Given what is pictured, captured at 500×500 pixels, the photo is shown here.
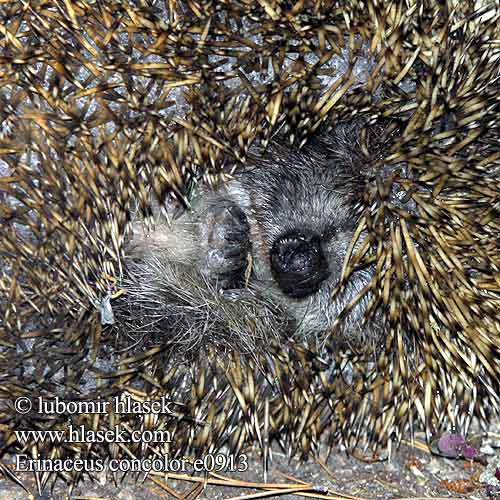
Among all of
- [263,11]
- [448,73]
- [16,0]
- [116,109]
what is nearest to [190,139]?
[116,109]

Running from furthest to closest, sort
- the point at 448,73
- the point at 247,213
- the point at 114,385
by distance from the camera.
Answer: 1. the point at 247,213
2. the point at 114,385
3. the point at 448,73

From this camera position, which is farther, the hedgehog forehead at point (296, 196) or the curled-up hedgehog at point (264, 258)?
the hedgehog forehead at point (296, 196)

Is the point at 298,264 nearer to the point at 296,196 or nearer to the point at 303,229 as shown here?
the point at 303,229

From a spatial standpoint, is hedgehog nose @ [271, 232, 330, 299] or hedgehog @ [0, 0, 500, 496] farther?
hedgehog nose @ [271, 232, 330, 299]

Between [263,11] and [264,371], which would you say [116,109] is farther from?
[264,371]

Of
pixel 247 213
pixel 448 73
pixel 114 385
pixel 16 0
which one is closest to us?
pixel 16 0

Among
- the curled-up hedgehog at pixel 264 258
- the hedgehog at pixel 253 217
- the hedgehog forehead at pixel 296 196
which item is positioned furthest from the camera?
the hedgehog forehead at pixel 296 196

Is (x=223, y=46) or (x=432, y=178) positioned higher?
(x=223, y=46)
